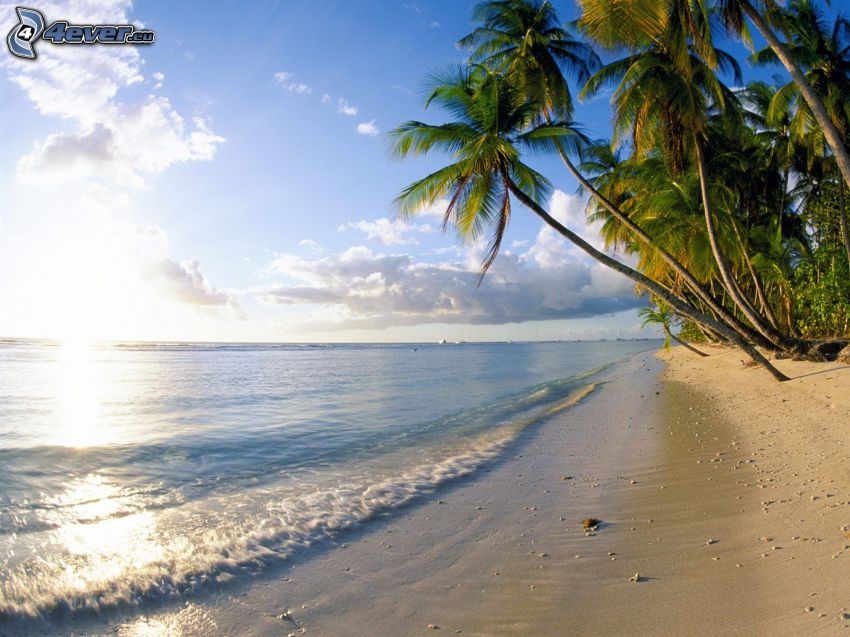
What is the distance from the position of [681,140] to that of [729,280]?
13.8 feet

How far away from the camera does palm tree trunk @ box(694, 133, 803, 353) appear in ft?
42.8

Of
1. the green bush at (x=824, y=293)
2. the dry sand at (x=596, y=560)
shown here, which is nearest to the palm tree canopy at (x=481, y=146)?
the dry sand at (x=596, y=560)

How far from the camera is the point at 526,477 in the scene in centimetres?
683

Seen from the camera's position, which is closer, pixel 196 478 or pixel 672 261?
pixel 196 478

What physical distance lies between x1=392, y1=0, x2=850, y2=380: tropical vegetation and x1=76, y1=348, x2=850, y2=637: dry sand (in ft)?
19.9

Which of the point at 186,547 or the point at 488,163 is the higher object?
the point at 488,163

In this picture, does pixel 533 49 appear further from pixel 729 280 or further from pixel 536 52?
pixel 729 280

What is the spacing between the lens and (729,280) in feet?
43.5

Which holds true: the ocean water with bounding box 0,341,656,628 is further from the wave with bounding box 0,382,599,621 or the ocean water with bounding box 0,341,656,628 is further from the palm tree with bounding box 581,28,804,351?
the palm tree with bounding box 581,28,804,351

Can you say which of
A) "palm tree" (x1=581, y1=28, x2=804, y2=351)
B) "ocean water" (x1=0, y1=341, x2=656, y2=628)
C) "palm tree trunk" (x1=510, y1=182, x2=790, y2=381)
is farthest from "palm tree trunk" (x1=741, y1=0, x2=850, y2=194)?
"ocean water" (x1=0, y1=341, x2=656, y2=628)

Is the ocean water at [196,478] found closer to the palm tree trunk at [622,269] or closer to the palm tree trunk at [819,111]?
the palm tree trunk at [622,269]

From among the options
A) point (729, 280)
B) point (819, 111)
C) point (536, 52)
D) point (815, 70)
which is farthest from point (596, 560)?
point (815, 70)

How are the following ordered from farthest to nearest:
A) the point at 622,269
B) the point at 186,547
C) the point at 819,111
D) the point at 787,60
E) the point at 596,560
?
the point at 622,269, the point at 787,60, the point at 819,111, the point at 186,547, the point at 596,560

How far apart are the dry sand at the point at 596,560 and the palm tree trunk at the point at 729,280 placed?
21.8 feet
